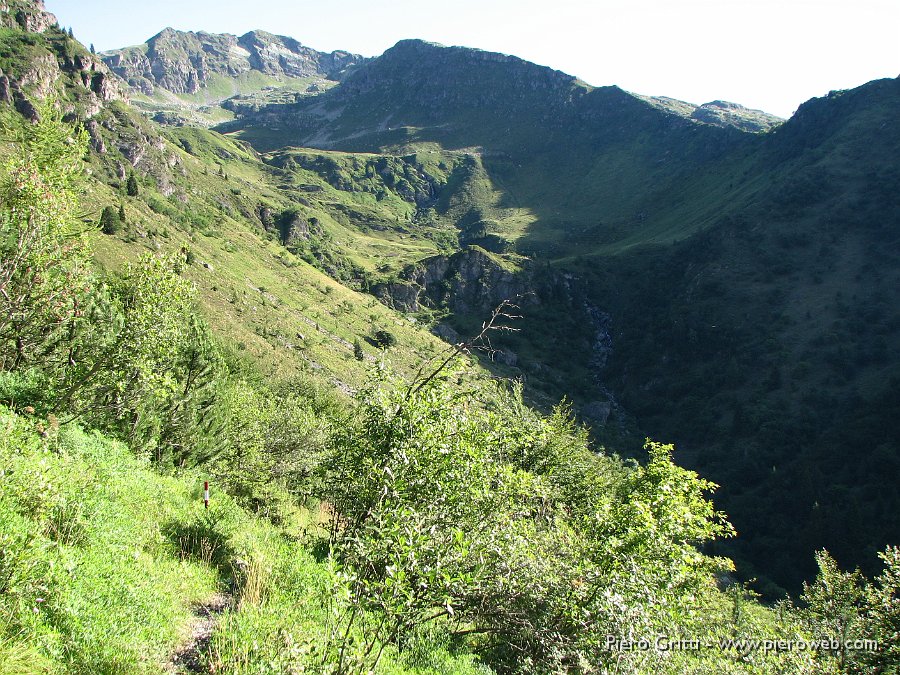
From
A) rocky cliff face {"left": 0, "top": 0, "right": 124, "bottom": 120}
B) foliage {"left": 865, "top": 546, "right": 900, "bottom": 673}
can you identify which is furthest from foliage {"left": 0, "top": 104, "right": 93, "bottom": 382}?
rocky cliff face {"left": 0, "top": 0, "right": 124, "bottom": 120}

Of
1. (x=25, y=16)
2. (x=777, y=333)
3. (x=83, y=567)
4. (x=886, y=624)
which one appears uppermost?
(x=25, y=16)

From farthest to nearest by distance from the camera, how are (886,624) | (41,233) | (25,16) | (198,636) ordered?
(25,16), (886,624), (41,233), (198,636)

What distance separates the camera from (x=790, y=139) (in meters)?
198

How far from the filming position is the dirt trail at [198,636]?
5.32 m

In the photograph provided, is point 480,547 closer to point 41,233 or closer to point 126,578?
point 126,578

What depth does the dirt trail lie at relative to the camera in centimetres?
532

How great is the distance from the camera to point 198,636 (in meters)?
5.96

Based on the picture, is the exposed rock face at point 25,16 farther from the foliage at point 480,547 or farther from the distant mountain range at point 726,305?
the foliage at point 480,547

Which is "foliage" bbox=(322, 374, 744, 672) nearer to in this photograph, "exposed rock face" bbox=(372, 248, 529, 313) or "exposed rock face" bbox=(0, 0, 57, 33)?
"exposed rock face" bbox=(372, 248, 529, 313)

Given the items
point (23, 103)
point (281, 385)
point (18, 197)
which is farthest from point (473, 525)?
point (23, 103)

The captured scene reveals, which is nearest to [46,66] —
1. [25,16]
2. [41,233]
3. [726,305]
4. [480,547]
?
[25,16]

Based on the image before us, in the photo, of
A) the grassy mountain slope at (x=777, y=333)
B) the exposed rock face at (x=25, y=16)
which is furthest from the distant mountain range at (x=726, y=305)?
the exposed rock face at (x=25, y=16)

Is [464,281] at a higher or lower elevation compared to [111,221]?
lower

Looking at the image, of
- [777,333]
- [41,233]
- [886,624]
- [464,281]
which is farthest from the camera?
[464,281]
